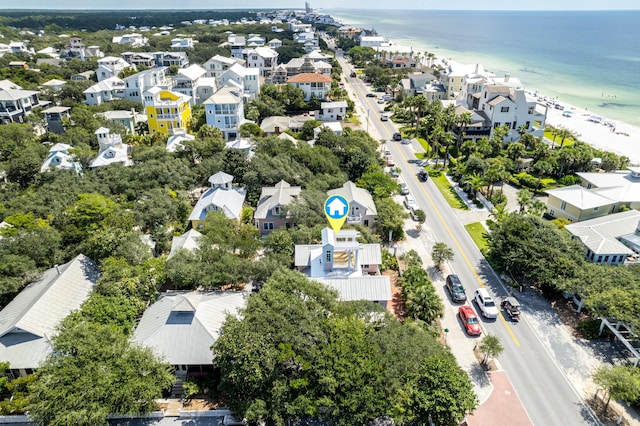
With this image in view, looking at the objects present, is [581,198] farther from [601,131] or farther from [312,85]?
[312,85]

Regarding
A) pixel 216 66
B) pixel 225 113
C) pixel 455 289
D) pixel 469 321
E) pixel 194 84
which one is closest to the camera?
pixel 469 321

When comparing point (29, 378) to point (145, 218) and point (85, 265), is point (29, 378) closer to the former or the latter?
point (85, 265)

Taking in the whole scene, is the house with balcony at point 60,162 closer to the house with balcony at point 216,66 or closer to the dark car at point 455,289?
the dark car at point 455,289

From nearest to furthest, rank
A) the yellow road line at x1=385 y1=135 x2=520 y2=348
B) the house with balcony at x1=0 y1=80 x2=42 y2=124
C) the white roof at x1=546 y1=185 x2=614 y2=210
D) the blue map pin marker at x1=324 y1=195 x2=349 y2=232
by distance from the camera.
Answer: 1. the yellow road line at x1=385 y1=135 x2=520 y2=348
2. the blue map pin marker at x1=324 y1=195 x2=349 y2=232
3. the white roof at x1=546 y1=185 x2=614 y2=210
4. the house with balcony at x1=0 y1=80 x2=42 y2=124

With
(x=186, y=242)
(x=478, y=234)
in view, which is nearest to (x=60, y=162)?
(x=186, y=242)

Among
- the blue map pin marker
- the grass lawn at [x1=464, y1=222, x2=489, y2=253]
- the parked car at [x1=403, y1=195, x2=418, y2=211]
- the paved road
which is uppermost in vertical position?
the blue map pin marker

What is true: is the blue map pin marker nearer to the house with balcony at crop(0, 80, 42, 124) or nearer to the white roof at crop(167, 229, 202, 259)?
the white roof at crop(167, 229, 202, 259)

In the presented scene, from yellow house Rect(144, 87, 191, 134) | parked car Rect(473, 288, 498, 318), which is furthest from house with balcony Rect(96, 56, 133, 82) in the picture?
parked car Rect(473, 288, 498, 318)
